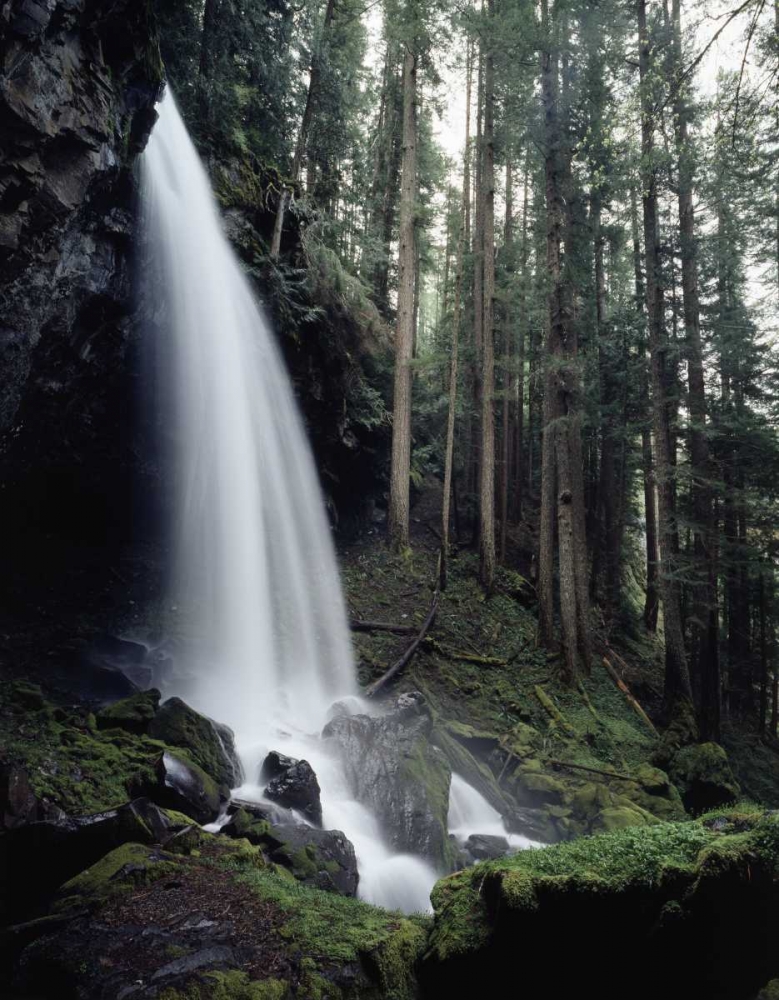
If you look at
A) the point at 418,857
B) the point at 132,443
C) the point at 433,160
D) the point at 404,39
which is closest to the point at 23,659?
the point at 132,443

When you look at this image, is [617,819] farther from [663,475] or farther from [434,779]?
[663,475]

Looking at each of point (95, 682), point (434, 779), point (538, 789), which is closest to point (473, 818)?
point (434, 779)

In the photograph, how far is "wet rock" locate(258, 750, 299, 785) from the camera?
7570 millimetres

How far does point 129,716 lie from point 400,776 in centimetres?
396

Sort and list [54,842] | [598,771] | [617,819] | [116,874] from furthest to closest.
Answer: [598,771]
[617,819]
[54,842]
[116,874]

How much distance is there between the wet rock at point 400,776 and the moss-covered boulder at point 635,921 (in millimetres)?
4286

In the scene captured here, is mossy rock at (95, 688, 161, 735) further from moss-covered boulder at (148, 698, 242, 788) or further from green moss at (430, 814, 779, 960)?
green moss at (430, 814, 779, 960)

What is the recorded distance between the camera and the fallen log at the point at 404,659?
11.4 m

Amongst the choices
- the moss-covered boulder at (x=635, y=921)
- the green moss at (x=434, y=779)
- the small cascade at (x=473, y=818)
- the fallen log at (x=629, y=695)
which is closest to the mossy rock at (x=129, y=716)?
the green moss at (x=434, y=779)

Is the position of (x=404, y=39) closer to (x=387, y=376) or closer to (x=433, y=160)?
(x=433, y=160)

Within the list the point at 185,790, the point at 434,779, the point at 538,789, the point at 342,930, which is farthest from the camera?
the point at 538,789

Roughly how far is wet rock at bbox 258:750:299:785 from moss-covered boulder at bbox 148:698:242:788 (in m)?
0.33

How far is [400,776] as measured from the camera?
7.96 m

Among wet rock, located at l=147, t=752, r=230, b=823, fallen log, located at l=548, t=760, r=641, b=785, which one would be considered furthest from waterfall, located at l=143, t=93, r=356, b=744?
fallen log, located at l=548, t=760, r=641, b=785
